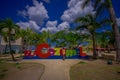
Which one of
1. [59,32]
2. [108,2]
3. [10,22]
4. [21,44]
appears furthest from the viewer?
[59,32]

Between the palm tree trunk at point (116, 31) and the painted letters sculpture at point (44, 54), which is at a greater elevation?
the palm tree trunk at point (116, 31)

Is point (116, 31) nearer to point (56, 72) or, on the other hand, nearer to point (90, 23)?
point (90, 23)

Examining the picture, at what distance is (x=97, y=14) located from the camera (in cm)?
1673

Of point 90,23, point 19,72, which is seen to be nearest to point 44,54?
point 90,23

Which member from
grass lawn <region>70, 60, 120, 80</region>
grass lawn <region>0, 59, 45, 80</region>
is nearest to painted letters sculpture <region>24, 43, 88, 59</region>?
Result: grass lawn <region>0, 59, 45, 80</region>

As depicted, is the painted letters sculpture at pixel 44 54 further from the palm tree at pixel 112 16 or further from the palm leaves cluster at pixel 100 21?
the palm tree at pixel 112 16

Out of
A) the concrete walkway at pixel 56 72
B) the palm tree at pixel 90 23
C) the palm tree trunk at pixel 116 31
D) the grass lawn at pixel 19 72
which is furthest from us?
the palm tree at pixel 90 23

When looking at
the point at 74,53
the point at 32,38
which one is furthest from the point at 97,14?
the point at 32,38

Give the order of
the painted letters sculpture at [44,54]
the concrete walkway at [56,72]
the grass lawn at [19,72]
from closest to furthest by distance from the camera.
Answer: the concrete walkway at [56,72] → the grass lawn at [19,72] → the painted letters sculpture at [44,54]

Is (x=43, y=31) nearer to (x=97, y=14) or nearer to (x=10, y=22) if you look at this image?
(x=10, y=22)

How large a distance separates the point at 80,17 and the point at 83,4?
4.50 meters

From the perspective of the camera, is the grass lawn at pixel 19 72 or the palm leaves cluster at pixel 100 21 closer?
the grass lawn at pixel 19 72

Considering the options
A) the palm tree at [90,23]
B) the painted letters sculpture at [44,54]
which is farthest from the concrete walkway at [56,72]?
the painted letters sculpture at [44,54]

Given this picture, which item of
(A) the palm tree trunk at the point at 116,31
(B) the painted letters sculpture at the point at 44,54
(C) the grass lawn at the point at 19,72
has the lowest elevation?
(C) the grass lawn at the point at 19,72
